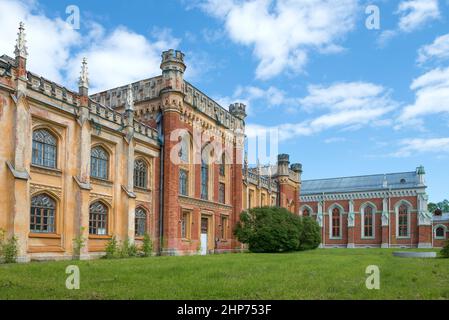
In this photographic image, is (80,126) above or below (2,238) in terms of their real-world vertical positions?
above

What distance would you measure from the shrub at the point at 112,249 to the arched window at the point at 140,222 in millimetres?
3364

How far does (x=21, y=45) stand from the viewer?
19859mm

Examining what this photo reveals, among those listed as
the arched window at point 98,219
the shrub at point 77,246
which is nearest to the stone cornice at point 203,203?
the arched window at point 98,219

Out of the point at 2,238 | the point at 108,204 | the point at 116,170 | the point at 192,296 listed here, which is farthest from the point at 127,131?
the point at 192,296

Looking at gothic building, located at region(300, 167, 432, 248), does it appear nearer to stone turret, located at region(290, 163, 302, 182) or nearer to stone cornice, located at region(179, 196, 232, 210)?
stone turret, located at region(290, 163, 302, 182)

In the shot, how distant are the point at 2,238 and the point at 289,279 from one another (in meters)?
12.7

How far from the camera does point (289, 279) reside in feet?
41.2

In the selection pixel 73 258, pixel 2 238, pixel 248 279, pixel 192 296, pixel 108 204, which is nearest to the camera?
pixel 192 296

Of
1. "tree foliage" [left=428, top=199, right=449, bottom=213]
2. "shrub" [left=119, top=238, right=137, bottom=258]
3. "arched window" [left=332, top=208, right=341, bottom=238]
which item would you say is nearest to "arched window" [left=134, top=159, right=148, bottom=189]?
"shrub" [left=119, top=238, right=137, bottom=258]

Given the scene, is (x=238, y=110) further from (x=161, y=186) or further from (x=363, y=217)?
(x=363, y=217)

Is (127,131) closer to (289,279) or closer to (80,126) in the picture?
(80,126)

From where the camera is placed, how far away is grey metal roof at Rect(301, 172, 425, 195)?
216 ft

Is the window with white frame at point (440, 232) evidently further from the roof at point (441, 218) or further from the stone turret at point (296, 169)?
the stone turret at point (296, 169)

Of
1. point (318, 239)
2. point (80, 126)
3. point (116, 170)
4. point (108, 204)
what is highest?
→ point (80, 126)
